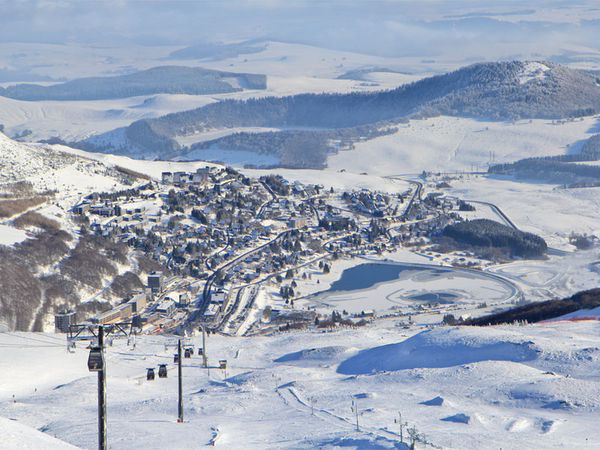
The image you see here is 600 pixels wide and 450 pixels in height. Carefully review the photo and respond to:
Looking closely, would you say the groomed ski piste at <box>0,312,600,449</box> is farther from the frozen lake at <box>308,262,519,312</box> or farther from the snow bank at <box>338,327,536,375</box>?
the frozen lake at <box>308,262,519,312</box>

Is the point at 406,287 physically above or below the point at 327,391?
below

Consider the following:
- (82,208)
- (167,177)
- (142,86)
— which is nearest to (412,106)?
(142,86)

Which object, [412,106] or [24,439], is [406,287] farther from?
[412,106]

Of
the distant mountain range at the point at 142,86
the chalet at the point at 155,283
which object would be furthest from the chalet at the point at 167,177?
the distant mountain range at the point at 142,86

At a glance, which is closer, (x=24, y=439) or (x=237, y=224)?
(x=24, y=439)

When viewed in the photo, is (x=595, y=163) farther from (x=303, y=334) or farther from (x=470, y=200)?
(x=303, y=334)

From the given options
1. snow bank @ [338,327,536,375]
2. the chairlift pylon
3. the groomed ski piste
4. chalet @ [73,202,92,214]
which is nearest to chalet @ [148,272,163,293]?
chalet @ [73,202,92,214]

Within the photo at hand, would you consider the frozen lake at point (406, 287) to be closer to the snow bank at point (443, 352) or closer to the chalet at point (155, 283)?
the chalet at point (155, 283)
